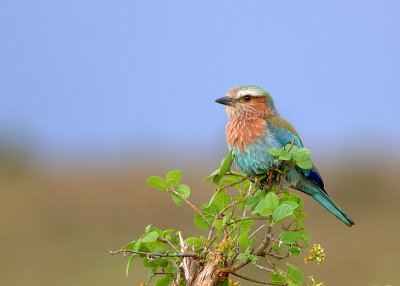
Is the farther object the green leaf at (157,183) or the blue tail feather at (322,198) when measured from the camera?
the blue tail feather at (322,198)

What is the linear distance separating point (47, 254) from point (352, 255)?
514 cm

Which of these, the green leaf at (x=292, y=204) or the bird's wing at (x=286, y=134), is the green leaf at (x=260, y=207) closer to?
the green leaf at (x=292, y=204)

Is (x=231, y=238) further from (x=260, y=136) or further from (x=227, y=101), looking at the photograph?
(x=227, y=101)

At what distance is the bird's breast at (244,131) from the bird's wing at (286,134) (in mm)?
54

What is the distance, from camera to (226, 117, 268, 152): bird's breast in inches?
249

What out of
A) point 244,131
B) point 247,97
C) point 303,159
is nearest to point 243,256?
point 303,159

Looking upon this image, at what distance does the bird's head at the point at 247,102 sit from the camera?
6691 mm

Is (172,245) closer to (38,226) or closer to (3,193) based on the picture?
(38,226)

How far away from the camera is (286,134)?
6.45 meters

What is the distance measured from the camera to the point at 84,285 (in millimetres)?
15711

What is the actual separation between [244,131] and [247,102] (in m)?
0.36

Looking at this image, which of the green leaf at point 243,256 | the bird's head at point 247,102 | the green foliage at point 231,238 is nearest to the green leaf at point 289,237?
the green foliage at point 231,238

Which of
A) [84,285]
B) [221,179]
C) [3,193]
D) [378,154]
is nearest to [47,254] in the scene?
[84,285]

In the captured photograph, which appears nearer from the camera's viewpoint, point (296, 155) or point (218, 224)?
point (218, 224)
